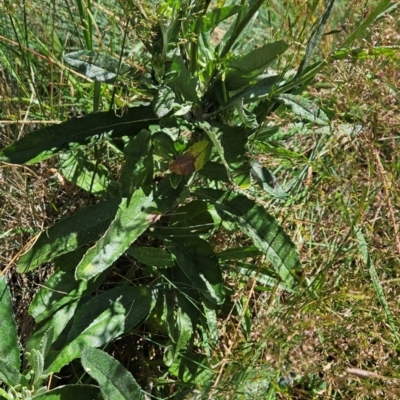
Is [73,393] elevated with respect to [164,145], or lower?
lower

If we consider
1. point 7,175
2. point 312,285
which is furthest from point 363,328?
point 7,175

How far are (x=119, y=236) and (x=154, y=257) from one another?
0.44ft

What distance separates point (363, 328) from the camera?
6.00 ft

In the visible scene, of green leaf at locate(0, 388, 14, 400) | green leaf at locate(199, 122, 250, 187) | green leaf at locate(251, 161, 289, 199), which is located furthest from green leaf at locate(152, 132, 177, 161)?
green leaf at locate(0, 388, 14, 400)

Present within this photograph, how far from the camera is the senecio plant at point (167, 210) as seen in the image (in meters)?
1.64

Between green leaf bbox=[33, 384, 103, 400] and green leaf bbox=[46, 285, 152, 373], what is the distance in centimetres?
6

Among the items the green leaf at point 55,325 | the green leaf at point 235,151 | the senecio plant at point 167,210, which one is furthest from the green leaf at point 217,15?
the green leaf at point 55,325

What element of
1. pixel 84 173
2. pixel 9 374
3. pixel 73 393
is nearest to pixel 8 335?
pixel 9 374

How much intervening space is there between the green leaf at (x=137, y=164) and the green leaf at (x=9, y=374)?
51cm

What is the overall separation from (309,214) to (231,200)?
527mm

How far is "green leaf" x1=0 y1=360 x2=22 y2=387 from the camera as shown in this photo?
5.44 feet

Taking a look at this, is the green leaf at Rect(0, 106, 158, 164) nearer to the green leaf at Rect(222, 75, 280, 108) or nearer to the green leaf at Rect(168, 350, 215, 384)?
the green leaf at Rect(222, 75, 280, 108)

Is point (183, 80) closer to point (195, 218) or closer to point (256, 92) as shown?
point (256, 92)

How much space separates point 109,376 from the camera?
1.63 meters
